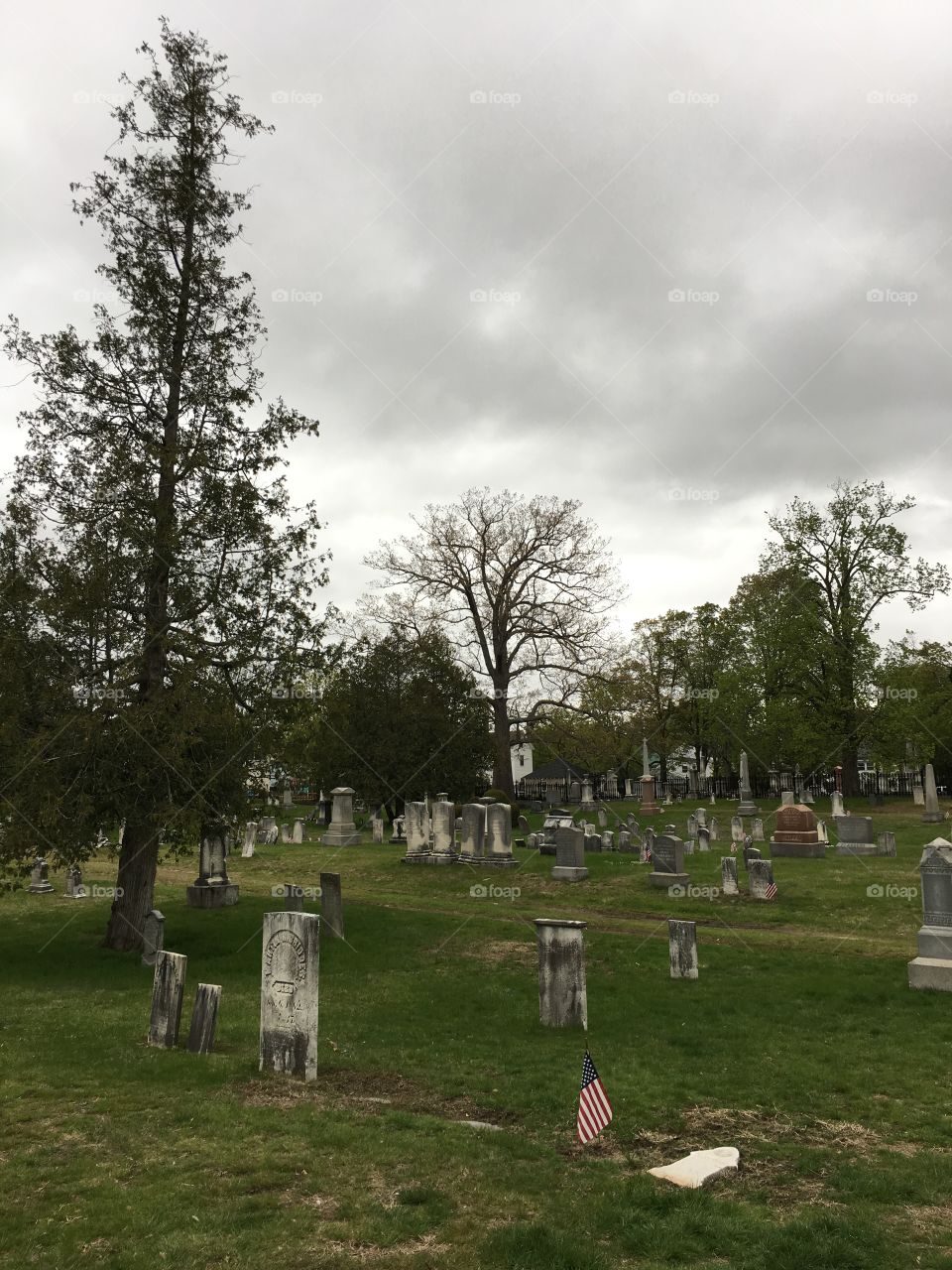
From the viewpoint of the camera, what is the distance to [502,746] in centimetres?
3759

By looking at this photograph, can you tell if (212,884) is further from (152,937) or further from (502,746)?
(502,746)

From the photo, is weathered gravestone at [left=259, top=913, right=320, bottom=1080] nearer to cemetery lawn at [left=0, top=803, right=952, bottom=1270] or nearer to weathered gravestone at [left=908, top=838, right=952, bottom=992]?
cemetery lawn at [left=0, top=803, right=952, bottom=1270]

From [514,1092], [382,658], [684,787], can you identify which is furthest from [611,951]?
[684,787]

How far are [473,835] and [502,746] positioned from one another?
12679mm

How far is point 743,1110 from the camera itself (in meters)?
7.30

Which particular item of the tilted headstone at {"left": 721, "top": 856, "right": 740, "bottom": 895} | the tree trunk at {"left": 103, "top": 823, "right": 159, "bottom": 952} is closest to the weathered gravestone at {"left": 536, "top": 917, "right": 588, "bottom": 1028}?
the tree trunk at {"left": 103, "top": 823, "right": 159, "bottom": 952}

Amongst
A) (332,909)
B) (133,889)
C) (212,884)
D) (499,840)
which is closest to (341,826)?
(499,840)

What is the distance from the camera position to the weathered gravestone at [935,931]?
1145 centimetres

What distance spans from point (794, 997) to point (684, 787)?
163 feet

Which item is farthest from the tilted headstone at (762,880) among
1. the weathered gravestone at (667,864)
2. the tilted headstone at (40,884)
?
the tilted headstone at (40,884)

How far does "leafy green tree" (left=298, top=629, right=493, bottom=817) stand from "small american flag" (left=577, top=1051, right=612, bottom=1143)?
2767 centimetres

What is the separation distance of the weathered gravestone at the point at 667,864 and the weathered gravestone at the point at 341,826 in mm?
13316

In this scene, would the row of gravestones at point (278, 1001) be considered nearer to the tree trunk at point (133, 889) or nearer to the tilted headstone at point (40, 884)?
the tree trunk at point (133, 889)

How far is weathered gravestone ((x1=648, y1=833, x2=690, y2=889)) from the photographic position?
19.5 metres
